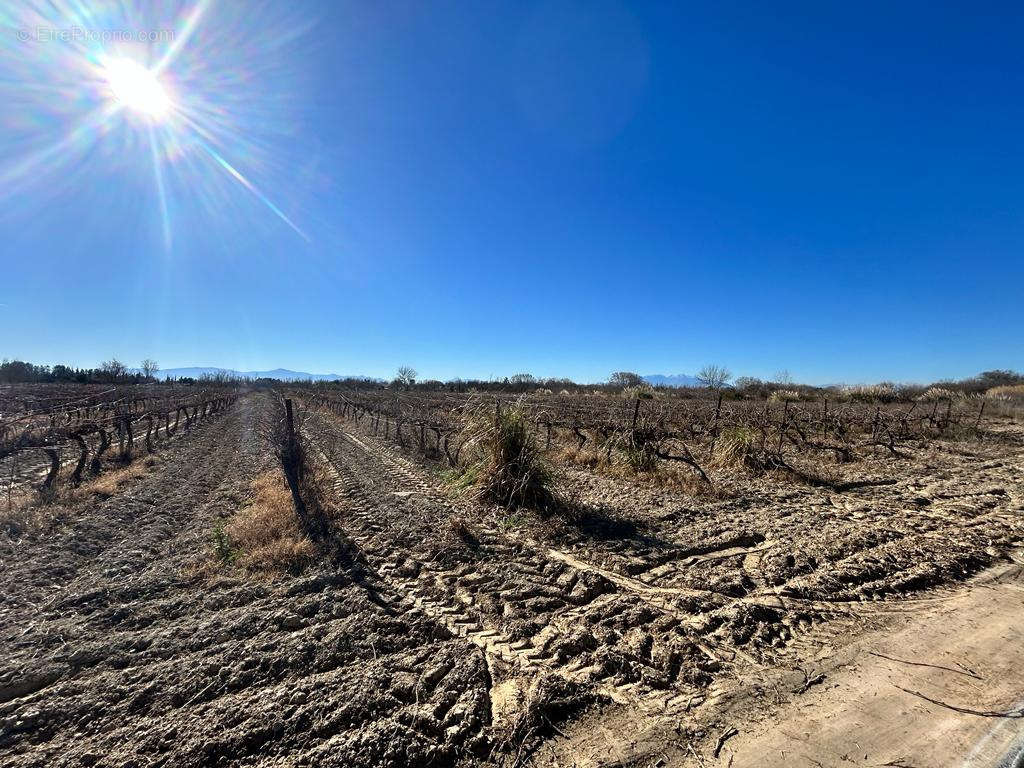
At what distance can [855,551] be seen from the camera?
4.74 metres

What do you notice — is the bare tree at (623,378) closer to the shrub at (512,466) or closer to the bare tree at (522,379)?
the bare tree at (522,379)

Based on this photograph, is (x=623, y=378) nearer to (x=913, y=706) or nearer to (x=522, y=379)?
(x=522, y=379)

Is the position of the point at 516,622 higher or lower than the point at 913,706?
lower

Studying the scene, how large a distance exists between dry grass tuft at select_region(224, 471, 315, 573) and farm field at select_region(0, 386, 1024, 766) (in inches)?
2.7

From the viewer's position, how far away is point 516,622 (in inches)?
141

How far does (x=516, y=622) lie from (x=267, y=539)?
4112mm

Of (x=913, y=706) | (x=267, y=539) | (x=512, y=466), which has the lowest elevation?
(x=267, y=539)

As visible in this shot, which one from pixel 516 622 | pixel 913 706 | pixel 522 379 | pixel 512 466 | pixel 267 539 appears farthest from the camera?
pixel 522 379

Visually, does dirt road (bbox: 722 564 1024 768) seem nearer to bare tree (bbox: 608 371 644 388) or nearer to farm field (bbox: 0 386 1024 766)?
farm field (bbox: 0 386 1024 766)

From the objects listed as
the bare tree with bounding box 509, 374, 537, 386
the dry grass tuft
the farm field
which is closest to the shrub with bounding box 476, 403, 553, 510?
the farm field

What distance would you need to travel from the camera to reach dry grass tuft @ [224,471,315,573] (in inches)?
199

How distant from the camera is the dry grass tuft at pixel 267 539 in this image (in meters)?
5.06

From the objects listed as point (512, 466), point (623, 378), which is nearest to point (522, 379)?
point (623, 378)

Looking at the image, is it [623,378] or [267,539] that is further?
[623,378]
